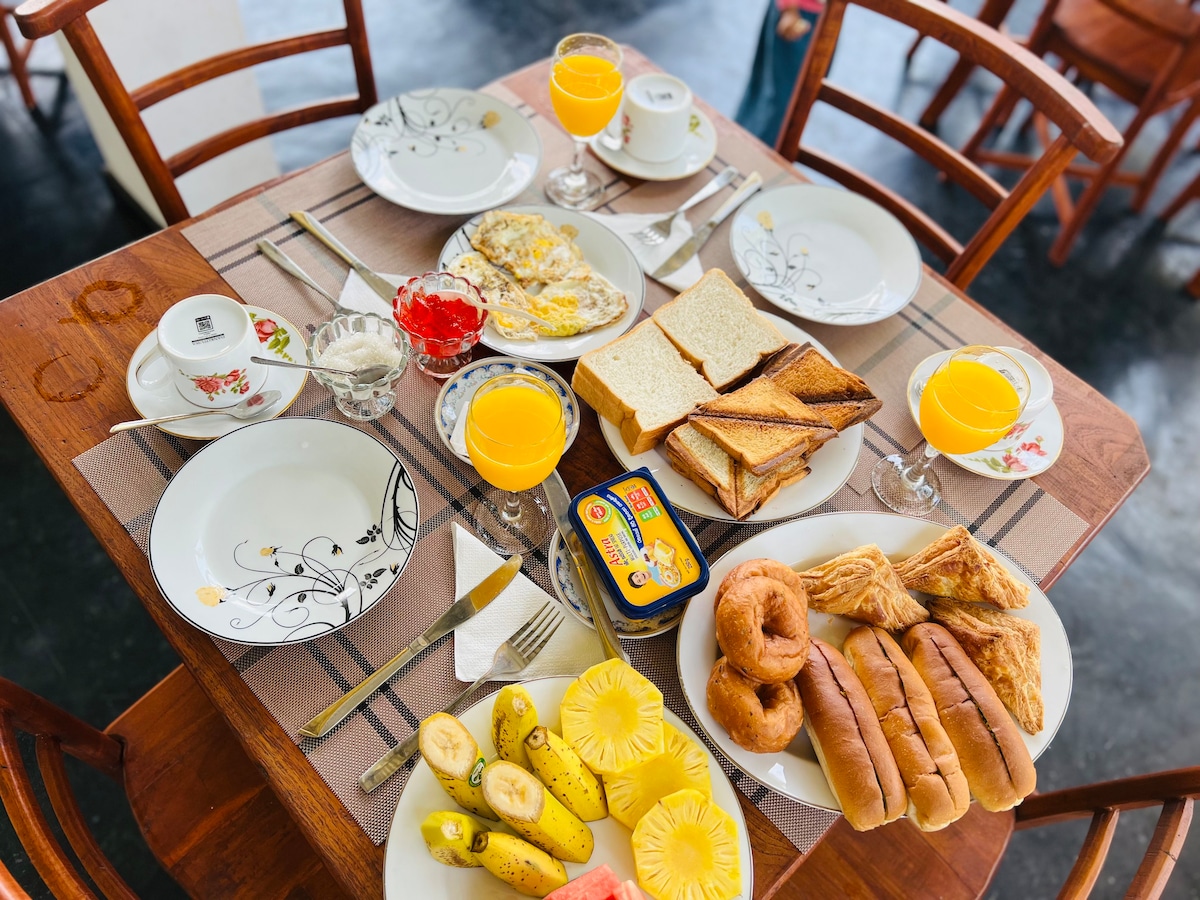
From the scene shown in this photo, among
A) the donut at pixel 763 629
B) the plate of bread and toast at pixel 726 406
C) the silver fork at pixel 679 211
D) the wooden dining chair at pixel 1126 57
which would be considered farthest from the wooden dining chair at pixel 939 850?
the wooden dining chair at pixel 1126 57

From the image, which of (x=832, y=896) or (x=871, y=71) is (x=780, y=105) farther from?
(x=832, y=896)

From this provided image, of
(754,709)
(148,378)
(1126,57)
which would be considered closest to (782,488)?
(754,709)

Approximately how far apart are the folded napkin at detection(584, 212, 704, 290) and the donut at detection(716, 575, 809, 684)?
606 millimetres

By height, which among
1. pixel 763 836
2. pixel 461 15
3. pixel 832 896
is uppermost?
pixel 763 836

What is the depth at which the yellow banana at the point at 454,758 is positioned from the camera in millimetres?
866

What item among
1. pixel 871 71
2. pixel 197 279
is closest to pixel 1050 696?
pixel 197 279

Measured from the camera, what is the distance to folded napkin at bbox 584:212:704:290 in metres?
1.44

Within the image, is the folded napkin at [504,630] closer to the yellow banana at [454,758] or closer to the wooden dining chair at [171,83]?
the yellow banana at [454,758]

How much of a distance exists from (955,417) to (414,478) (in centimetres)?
77

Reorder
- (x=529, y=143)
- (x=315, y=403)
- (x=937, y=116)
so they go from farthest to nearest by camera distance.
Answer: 1. (x=937, y=116)
2. (x=529, y=143)
3. (x=315, y=403)

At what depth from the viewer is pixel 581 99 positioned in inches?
56.4

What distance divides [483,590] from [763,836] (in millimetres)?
458

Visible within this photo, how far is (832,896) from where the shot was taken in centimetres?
129

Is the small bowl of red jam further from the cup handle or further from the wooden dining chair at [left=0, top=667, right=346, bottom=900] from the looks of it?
the wooden dining chair at [left=0, top=667, right=346, bottom=900]
